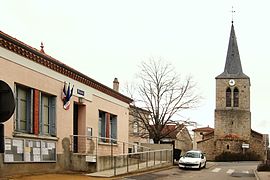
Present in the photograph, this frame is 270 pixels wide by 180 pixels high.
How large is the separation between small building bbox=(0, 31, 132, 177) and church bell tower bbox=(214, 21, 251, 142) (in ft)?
182

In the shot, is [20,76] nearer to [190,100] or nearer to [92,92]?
[92,92]

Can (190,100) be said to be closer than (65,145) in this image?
No

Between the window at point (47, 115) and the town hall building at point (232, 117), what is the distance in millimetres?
58723

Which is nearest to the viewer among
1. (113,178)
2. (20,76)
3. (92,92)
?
(20,76)

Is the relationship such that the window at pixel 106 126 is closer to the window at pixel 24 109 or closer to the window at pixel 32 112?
the window at pixel 32 112

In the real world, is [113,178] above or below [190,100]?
below

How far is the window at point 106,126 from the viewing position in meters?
30.9

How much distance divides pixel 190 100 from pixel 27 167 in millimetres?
32710

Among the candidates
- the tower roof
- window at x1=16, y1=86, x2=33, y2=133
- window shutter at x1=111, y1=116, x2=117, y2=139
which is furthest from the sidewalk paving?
the tower roof

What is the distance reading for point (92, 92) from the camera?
2866 centimetres

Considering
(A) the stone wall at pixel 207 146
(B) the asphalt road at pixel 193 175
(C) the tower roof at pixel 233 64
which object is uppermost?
(C) the tower roof at pixel 233 64

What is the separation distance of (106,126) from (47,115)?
29.4 ft

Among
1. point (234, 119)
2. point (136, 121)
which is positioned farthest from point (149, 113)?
point (234, 119)

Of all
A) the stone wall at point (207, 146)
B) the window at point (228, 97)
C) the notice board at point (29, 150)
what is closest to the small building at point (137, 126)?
the notice board at point (29, 150)
